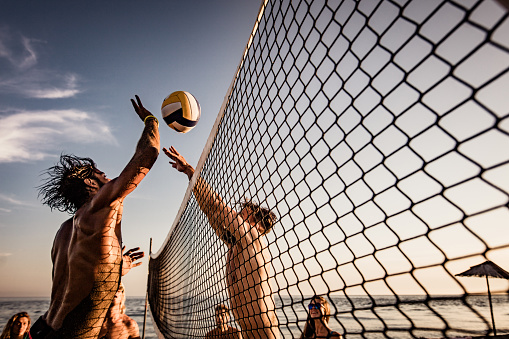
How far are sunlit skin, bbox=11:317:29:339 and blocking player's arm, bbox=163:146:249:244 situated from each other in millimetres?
4054

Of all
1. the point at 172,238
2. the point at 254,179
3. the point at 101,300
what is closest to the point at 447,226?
the point at 254,179

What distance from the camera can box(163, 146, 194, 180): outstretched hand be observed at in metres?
4.36

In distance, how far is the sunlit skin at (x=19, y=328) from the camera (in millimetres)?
5223

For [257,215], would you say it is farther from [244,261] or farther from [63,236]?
[63,236]

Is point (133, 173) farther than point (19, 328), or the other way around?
point (19, 328)

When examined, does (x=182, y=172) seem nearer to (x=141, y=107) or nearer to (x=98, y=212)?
(x=141, y=107)

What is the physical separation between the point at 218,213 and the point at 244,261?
2.62ft

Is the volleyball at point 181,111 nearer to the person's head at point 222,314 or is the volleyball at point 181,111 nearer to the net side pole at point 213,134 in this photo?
the net side pole at point 213,134

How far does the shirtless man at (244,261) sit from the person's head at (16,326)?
168 inches

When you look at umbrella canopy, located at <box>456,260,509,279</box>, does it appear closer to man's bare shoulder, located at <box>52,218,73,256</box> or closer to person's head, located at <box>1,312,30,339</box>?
man's bare shoulder, located at <box>52,218,73,256</box>

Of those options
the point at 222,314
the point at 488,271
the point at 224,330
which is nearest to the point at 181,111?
the point at 222,314

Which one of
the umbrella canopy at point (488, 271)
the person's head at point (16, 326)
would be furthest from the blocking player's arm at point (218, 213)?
the umbrella canopy at point (488, 271)

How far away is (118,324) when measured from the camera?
4859 millimetres

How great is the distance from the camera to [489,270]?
23.4 ft
